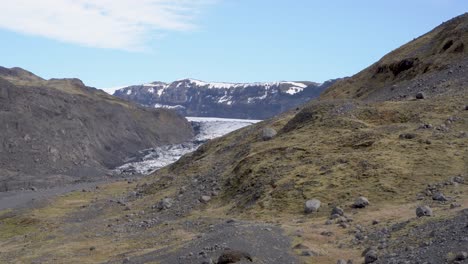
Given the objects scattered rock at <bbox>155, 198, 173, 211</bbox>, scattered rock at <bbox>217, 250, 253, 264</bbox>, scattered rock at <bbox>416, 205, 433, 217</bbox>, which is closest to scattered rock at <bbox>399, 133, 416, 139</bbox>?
A: scattered rock at <bbox>416, 205, 433, 217</bbox>

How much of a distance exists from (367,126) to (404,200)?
1388cm

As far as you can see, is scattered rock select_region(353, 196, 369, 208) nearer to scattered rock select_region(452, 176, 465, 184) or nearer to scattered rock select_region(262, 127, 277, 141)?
scattered rock select_region(452, 176, 465, 184)

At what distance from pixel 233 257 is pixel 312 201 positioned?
1160 cm

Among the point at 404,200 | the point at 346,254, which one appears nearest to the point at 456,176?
the point at 404,200

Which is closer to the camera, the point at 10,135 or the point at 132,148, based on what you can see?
the point at 10,135

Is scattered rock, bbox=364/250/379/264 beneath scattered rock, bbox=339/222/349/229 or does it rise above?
above

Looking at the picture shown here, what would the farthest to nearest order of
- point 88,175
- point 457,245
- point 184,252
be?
point 88,175 → point 184,252 → point 457,245

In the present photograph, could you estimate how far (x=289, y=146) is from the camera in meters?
44.5

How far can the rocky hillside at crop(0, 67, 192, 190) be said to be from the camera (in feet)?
331

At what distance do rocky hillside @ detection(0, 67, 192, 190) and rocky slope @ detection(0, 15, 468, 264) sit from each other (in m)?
44.5

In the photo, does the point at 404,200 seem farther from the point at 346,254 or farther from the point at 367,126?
the point at 367,126

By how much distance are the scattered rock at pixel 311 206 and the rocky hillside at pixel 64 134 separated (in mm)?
63134

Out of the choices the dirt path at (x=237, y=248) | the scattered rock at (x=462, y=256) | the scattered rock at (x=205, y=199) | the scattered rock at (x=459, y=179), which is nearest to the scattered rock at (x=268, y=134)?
the scattered rock at (x=205, y=199)

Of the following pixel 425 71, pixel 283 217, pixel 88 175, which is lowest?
pixel 88 175
